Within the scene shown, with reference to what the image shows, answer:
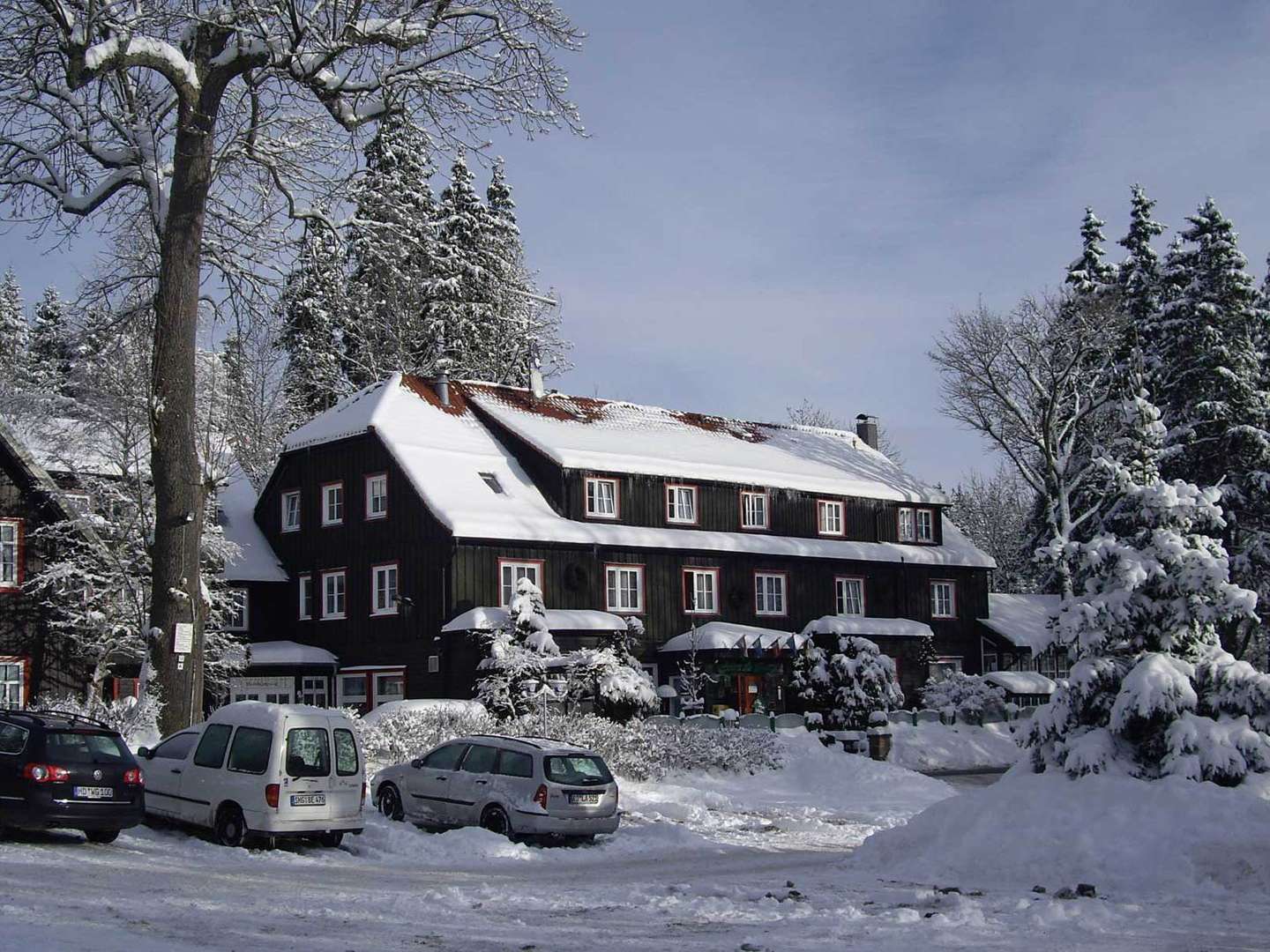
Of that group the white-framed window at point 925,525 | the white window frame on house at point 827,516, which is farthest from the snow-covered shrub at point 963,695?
the white-framed window at point 925,525

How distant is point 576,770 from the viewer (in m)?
20.5

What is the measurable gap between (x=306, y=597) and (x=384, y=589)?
4.03m

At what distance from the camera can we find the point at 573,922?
41.9ft

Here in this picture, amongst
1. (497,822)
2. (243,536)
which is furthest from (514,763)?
(243,536)

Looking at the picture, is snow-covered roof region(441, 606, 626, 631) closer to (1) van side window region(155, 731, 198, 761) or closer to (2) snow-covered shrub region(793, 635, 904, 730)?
(2) snow-covered shrub region(793, 635, 904, 730)

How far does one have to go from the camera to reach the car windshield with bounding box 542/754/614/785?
20203 mm

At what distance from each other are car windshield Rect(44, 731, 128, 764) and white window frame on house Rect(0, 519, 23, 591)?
21.8 m

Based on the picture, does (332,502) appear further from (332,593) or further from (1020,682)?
(1020,682)

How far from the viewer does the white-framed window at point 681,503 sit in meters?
45.2

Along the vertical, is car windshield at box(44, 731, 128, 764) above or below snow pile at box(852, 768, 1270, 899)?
above

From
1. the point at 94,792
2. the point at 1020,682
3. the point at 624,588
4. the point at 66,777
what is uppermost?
the point at 624,588

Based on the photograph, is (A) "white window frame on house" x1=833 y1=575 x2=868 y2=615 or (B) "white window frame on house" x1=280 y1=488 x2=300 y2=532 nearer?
(B) "white window frame on house" x1=280 y1=488 x2=300 y2=532

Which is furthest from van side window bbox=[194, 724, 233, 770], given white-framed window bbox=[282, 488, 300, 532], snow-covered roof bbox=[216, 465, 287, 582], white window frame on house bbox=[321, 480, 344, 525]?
white-framed window bbox=[282, 488, 300, 532]

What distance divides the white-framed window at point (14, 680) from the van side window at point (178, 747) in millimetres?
19711
